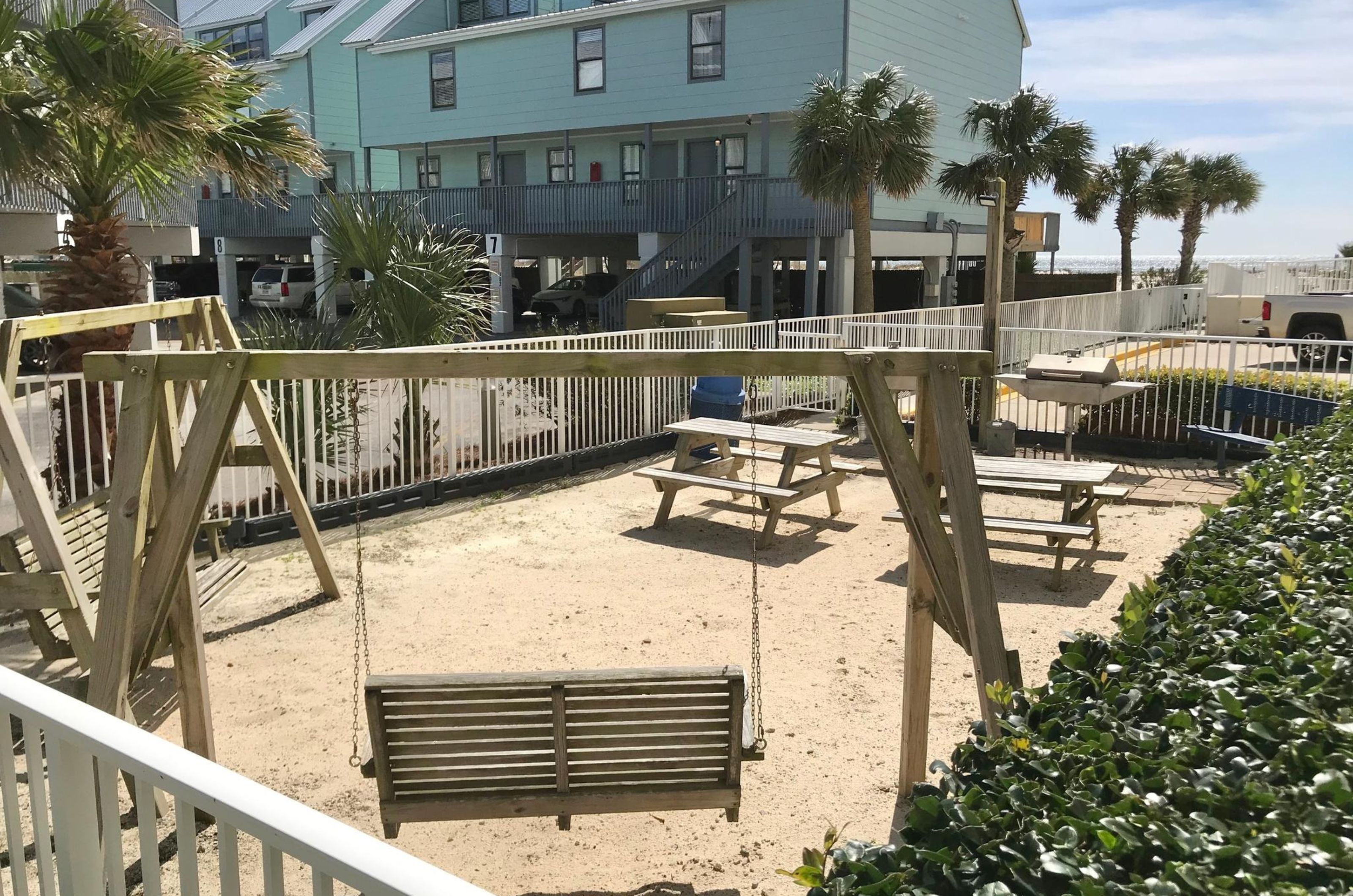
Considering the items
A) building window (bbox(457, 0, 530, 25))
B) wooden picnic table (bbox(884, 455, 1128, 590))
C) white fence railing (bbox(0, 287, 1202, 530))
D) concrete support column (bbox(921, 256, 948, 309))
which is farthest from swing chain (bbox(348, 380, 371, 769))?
building window (bbox(457, 0, 530, 25))

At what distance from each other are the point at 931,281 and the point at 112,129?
24.1m

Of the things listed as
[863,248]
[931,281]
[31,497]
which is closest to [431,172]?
[931,281]

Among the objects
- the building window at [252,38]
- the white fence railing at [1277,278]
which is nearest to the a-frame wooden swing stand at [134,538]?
the white fence railing at [1277,278]

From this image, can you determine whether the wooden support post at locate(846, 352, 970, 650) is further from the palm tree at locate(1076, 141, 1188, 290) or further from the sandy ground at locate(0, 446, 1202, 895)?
the palm tree at locate(1076, 141, 1188, 290)

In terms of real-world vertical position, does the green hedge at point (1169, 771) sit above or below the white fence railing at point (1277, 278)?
below

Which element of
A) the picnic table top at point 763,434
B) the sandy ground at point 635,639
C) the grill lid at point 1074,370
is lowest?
the sandy ground at point 635,639

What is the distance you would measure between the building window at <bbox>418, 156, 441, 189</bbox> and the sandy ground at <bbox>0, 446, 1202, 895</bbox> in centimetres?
Result: 2543

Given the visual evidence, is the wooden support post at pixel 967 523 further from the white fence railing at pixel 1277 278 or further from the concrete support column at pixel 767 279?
the white fence railing at pixel 1277 278

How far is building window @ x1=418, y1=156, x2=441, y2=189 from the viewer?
34500 mm

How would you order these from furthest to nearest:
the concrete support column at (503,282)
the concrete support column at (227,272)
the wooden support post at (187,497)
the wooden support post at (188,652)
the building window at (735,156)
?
the concrete support column at (227,272) < the concrete support column at (503,282) < the building window at (735,156) < the wooden support post at (188,652) < the wooden support post at (187,497)

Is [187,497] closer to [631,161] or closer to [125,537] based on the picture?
[125,537]

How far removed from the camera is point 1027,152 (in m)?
25.7

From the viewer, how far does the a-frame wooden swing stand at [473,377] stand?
426 cm

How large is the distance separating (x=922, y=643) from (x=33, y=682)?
3.50 m
